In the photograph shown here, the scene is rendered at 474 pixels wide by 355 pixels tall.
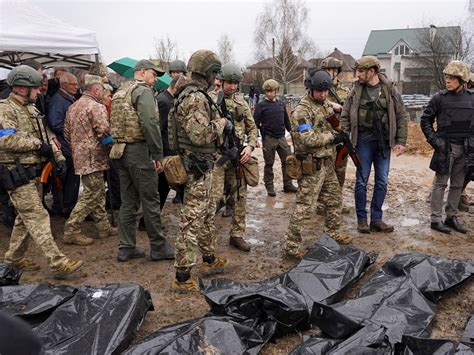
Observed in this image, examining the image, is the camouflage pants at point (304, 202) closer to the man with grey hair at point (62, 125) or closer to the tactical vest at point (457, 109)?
the tactical vest at point (457, 109)

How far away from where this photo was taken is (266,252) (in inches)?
190

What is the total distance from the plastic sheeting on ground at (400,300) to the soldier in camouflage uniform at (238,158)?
1.68 m

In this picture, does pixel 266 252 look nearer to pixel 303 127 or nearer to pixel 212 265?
pixel 212 265

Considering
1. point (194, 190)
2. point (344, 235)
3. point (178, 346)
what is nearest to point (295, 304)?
point (178, 346)

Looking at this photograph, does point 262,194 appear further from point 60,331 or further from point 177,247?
point 60,331

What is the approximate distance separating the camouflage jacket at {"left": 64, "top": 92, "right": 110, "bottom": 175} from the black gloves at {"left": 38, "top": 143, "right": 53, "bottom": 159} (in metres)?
0.60

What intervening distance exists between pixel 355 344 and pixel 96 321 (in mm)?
1632

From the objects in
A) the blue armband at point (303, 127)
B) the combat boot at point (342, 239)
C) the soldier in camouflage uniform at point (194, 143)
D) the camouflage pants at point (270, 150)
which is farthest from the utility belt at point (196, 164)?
the camouflage pants at point (270, 150)

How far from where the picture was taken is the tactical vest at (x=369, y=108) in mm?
4930

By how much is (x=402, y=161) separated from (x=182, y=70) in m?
5.76

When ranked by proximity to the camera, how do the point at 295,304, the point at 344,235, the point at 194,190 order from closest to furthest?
the point at 295,304 → the point at 194,190 → the point at 344,235

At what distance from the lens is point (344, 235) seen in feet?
16.2

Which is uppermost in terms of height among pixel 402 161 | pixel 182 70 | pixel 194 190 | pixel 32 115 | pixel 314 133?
pixel 182 70

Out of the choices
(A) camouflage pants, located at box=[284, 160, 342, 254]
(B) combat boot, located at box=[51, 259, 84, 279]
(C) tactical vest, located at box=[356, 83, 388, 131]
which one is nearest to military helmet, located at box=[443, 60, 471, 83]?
(C) tactical vest, located at box=[356, 83, 388, 131]
